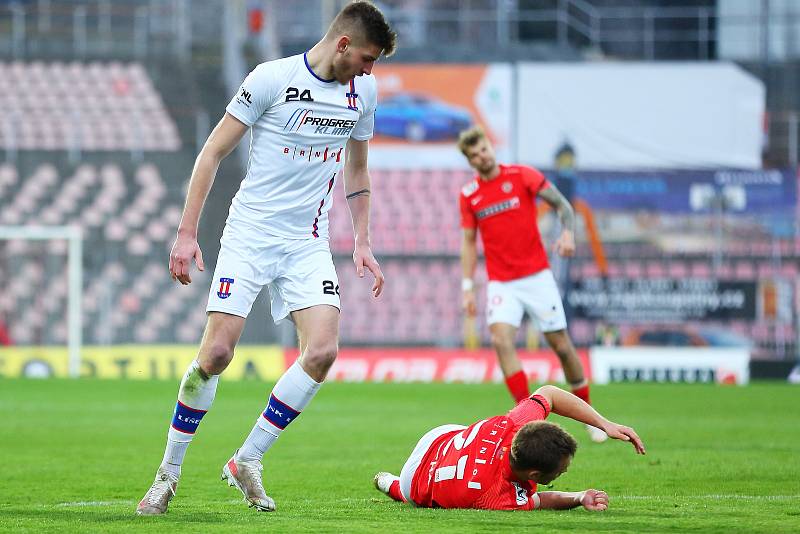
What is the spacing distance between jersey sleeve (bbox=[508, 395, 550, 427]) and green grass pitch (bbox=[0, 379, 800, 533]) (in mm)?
408

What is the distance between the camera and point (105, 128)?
28.1 m

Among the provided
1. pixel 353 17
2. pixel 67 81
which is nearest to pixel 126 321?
pixel 67 81

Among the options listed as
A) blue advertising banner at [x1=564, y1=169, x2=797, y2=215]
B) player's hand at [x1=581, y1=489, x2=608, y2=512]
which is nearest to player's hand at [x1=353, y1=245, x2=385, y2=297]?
player's hand at [x1=581, y1=489, x2=608, y2=512]

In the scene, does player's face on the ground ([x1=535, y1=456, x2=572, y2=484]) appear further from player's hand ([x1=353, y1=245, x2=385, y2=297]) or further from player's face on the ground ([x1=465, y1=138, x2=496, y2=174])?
player's face on the ground ([x1=465, y1=138, x2=496, y2=174])

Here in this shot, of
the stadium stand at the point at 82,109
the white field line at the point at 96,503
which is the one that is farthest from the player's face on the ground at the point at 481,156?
the stadium stand at the point at 82,109

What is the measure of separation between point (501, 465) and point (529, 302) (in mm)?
4937

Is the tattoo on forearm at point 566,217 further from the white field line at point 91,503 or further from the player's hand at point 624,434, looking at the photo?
the player's hand at point 624,434

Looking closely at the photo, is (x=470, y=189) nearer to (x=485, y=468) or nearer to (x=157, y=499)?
(x=485, y=468)

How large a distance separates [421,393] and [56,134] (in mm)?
12808

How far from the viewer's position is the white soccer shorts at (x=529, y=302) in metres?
10.6

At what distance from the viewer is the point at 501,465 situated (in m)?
5.81

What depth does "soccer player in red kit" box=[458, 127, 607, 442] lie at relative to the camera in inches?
416

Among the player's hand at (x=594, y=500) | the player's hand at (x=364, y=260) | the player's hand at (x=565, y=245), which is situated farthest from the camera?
the player's hand at (x=565, y=245)

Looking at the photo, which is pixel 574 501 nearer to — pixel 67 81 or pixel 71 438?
pixel 71 438
